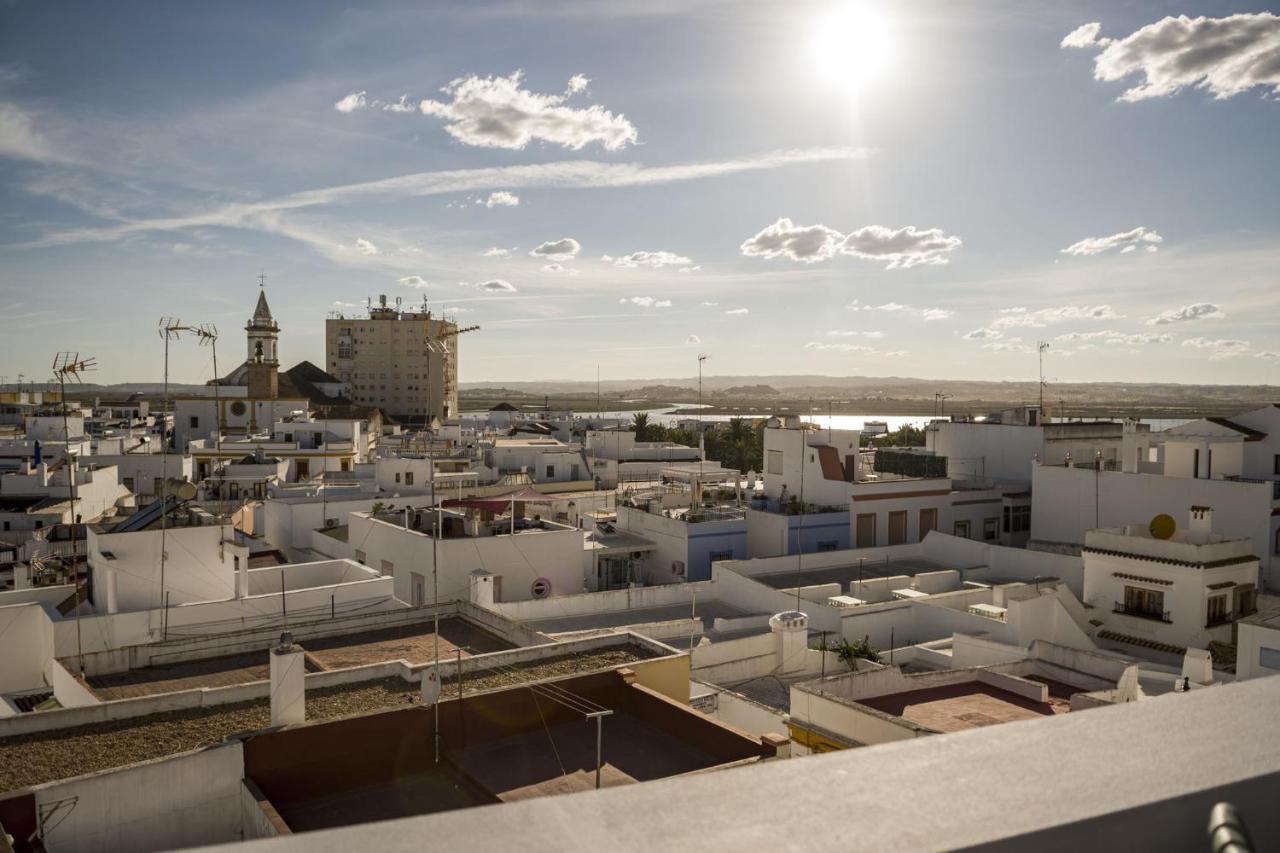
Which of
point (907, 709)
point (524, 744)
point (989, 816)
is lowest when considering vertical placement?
point (907, 709)

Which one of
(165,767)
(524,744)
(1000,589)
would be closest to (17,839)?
(165,767)

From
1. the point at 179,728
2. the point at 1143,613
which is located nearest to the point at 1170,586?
the point at 1143,613

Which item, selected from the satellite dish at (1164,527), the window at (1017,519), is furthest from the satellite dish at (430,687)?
the window at (1017,519)

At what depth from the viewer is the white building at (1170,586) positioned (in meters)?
17.5

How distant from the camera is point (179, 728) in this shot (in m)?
9.92

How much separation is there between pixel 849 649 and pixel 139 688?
34.4 feet

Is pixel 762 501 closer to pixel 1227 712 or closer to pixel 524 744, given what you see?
pixel 524 744

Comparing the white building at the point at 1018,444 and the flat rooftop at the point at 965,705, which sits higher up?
the white building at the point at 1018,444

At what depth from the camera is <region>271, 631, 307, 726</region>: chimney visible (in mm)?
9023

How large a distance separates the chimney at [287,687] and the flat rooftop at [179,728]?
52 centimetres

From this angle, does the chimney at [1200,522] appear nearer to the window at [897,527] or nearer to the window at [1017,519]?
the window at [897,527]

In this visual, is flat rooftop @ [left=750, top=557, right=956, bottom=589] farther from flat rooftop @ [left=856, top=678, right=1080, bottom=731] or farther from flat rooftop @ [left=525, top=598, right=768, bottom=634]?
flat rooftop @ [left=856, top=678, right=1080, bottom=731]

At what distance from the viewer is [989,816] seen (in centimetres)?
141

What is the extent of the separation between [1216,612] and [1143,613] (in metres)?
1.23
